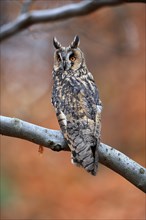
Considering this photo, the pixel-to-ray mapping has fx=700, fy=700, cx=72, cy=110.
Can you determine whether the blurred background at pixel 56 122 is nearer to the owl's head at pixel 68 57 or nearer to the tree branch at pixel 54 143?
the owl's head at pixel 68 57

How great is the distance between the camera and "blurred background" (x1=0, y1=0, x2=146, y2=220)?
9031mm

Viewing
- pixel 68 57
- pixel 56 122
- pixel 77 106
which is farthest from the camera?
pixel 56 122

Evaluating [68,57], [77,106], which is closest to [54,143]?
[77,106]

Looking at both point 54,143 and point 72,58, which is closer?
point 54,143

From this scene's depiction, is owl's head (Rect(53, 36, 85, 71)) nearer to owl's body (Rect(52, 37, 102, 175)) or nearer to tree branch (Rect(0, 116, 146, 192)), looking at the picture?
owl's body (Rect(52, 37, 102, 175))

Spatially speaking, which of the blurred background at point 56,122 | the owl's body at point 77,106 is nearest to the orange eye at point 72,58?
the owl's body at point 77,106

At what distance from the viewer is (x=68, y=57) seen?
4.31 meters

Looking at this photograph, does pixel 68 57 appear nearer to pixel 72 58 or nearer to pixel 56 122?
pixel 72 58

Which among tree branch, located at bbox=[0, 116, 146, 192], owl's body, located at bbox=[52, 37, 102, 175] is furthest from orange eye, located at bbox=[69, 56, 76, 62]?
tree branch, located at bbox=[0, 116, 146, 192]

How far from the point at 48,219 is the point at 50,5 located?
279 centimetres

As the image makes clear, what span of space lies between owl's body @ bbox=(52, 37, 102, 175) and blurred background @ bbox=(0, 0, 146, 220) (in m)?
4.17

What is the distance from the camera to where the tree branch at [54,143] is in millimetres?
3418

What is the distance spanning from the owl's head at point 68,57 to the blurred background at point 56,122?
409 centimetres

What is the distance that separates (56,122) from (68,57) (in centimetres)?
534
